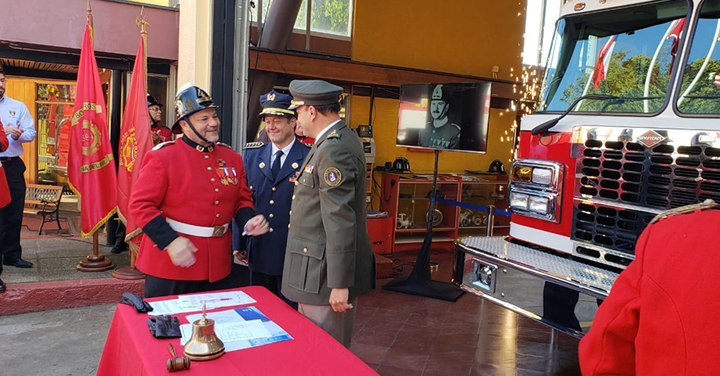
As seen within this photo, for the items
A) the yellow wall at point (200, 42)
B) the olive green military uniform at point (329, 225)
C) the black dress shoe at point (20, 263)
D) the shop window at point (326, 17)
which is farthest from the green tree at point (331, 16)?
the olive green military uniform at point (329, 225)

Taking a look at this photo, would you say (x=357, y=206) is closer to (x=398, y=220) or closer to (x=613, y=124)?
(x=613, y=124)

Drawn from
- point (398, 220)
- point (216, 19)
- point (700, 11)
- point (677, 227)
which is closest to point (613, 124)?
point (700, 11)

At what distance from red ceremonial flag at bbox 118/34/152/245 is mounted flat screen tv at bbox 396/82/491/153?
301cm

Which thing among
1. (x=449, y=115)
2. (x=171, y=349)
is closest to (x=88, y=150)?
(x=449, y=115)

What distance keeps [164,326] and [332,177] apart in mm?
933

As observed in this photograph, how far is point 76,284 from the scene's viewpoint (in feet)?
15.9

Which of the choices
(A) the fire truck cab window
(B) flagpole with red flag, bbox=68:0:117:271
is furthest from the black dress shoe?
(A) the fire truck cab window

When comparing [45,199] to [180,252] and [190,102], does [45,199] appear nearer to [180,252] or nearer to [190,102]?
[190,102]

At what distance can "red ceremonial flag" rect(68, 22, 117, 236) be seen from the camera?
5.04 meters

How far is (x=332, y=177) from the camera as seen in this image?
7.96 feet

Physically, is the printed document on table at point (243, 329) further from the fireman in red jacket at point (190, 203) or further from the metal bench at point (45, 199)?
the metal bench at point (45, 199)

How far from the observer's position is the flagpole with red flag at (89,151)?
5.04 meters

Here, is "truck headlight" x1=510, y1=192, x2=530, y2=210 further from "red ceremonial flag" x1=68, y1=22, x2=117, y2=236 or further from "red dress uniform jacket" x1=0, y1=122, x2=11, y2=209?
"red dress uniform jacket" x1=0, y1=122, x2=11, y2=209

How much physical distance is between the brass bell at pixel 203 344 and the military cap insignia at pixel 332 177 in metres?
0.87
